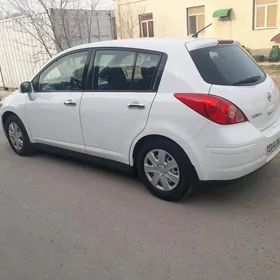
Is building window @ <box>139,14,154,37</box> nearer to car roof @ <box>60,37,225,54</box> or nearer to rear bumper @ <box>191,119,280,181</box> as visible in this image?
car roof @ <box>60,37,225,54</box>

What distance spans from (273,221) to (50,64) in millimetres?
3335

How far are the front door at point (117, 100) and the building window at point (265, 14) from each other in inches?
615

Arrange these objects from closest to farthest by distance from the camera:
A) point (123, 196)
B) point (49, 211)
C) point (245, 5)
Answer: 1. point (49, 211)
2. point (123, 196)
3. point (245, 5)

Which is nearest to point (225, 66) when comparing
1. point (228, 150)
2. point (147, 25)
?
point (228, 150)

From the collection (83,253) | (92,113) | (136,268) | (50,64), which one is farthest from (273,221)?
(50,64)

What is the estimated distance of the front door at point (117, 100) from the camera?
3379 mm

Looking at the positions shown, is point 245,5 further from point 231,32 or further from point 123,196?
point 123,196

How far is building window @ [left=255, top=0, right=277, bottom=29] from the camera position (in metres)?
16.5

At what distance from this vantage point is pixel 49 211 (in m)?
3.42

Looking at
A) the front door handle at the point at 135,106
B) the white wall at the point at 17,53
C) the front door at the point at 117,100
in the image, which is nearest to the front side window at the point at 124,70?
the front door at the point at 117,100

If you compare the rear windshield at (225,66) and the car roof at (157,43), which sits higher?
the car roof at (157,43)

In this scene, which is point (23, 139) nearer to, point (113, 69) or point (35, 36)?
point (113, 69)

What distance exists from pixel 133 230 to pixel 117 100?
4.56ft

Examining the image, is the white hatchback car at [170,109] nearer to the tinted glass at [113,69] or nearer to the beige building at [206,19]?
the tinted glass at [113,69]
